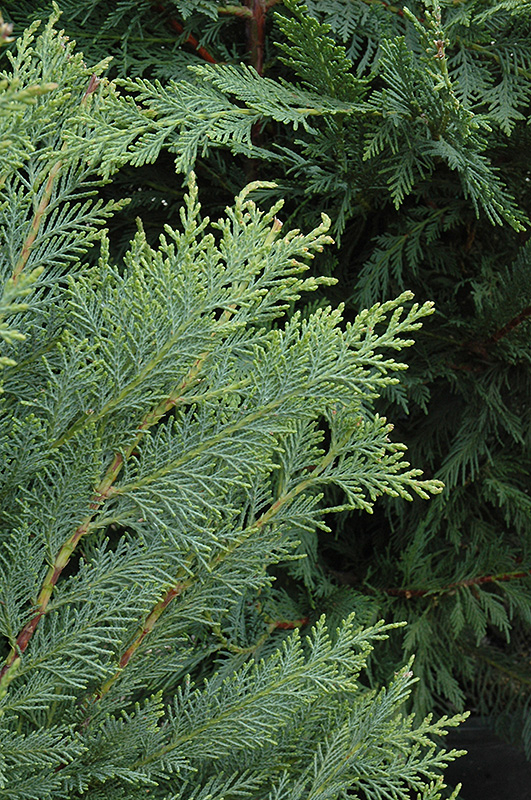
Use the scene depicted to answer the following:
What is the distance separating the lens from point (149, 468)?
1147mm

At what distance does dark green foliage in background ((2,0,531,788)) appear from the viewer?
1.58 metres

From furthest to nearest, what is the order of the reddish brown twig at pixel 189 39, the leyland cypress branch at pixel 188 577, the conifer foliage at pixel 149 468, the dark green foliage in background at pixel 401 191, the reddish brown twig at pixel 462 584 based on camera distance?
the reddish brown twig at pixel 462 584, the reddish brown twig at pixel 189 39, the dark green foliage in background at pixel 401 191, the leyland cypress branch at pixel 188 577, the conifer foliage at pixel 149 468

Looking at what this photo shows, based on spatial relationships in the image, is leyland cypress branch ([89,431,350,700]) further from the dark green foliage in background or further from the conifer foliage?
the dark green foliage in background

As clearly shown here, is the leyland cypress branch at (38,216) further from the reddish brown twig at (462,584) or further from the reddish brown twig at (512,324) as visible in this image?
the reddish brown twig at (462,584)

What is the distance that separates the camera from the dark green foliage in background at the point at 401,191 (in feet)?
5.18

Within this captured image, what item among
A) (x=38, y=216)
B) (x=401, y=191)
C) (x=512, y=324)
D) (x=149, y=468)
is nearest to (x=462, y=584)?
(x=512, y=324)

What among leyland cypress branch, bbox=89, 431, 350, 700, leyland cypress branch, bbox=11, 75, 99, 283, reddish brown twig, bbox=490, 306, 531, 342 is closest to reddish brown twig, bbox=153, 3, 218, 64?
leyland cypress branch, bbox=11, 75, 99, 283

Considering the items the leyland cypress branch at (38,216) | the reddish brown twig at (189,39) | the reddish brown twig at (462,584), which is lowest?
the reddish brown twig at (462,584)

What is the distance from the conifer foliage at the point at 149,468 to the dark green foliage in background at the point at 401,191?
1.12 feet

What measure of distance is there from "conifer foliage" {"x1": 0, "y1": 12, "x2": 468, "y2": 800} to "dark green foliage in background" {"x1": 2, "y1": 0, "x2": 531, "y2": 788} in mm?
341

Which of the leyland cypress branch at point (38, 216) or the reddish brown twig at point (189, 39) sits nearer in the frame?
the leyland cypress branch at point (38, 216)

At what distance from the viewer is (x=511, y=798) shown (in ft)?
8.68

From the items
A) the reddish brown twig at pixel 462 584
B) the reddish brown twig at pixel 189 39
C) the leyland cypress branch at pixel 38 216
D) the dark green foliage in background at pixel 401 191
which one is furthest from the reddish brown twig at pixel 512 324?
the leyland cypress branch at pixel 38 216

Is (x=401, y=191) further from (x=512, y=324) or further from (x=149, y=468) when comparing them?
(x=149, y=468)
